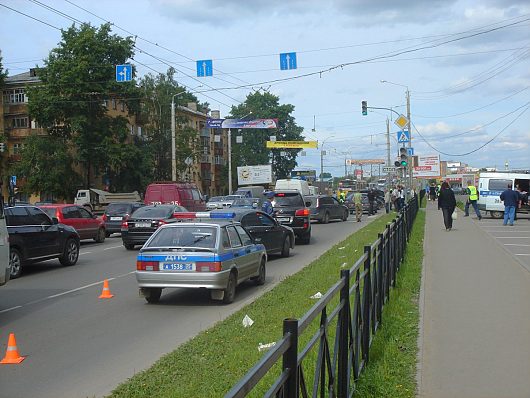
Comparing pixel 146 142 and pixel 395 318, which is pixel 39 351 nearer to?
pixel 395 318

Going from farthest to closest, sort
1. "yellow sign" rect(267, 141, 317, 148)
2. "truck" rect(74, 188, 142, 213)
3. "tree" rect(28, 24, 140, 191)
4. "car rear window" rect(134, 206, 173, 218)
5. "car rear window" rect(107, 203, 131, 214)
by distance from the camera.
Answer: "yellow sign" rect(267, 141, 317, 148), "tree" rect(28, 24, 140, 191), "truck" rect(74, 188, 142, 213), "car rear window" rect(107, 203, 131, 214), "car rear window" rect(134, 206, 173, 218)

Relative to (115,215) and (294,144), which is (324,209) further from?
(294,144)

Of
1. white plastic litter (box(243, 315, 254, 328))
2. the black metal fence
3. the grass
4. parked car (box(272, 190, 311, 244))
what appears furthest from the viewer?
parked car (box(272, 190, 311, 244))

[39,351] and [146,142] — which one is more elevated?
[146,142]

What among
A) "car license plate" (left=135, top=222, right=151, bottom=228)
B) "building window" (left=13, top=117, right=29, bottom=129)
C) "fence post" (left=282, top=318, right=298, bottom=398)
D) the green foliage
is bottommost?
"car license plate" (left=135, top=222, right=151, bottom=228)

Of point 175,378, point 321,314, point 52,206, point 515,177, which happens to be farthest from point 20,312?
point 515,177

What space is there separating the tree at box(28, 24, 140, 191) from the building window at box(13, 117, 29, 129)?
10919mm

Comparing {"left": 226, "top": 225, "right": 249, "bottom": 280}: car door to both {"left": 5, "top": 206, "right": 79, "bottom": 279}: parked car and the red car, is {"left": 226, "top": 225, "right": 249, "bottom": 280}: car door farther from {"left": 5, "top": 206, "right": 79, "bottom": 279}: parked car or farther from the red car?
the red car

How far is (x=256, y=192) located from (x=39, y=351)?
54.7 metres

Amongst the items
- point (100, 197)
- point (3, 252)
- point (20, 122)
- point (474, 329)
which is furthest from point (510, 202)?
point (20, 122)

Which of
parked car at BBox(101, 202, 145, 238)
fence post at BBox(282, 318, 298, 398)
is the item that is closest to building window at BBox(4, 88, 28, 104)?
parked car at BBox(101, 202, 145, 238)

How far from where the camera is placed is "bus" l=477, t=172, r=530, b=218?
3216 centimetres

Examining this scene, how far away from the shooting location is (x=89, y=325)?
8.88 m

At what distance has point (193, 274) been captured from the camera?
1016 cm
